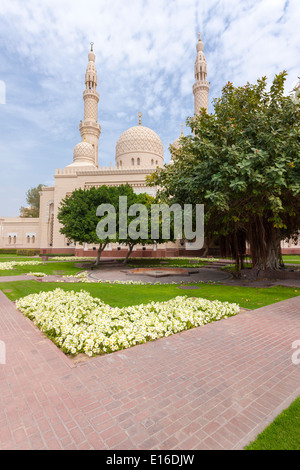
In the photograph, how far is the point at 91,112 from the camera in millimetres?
48750

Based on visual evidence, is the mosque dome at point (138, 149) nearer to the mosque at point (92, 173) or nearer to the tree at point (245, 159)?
the mosque at point (92, 173)

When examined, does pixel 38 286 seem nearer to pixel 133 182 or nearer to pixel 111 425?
pixel 111 425

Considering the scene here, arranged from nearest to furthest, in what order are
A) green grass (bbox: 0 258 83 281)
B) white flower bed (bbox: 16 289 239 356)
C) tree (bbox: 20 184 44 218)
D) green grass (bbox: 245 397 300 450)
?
green grass (bbox: 245 397 300 450) → white flower bed (bbox: 16 289 239 356) → green grass (bbox: 0 258 83 281) → tree (bbox: 20 184 44 218)

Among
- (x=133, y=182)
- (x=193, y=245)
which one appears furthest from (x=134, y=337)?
(x=133, y=182)

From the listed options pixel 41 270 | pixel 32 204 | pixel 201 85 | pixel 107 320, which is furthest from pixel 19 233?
pixel 107 320

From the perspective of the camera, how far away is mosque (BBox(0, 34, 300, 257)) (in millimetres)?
37406

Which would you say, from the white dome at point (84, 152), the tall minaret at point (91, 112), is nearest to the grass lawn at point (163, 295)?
the white dome at point (84, 152)

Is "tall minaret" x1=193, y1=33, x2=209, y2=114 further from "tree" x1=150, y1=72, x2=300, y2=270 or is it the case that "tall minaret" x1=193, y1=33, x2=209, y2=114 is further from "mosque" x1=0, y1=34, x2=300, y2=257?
"tree" x1=150, y1=72, x2=300, y2=270

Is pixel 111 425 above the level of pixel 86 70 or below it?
below

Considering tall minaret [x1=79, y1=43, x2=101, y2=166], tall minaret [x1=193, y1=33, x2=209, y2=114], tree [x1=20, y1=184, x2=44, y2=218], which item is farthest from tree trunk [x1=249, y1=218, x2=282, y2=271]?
tree [x1=20, y1=184, x2=44, y2=218]

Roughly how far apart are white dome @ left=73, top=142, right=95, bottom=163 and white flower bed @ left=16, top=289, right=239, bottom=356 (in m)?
41.9

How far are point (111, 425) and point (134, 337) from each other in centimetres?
243
